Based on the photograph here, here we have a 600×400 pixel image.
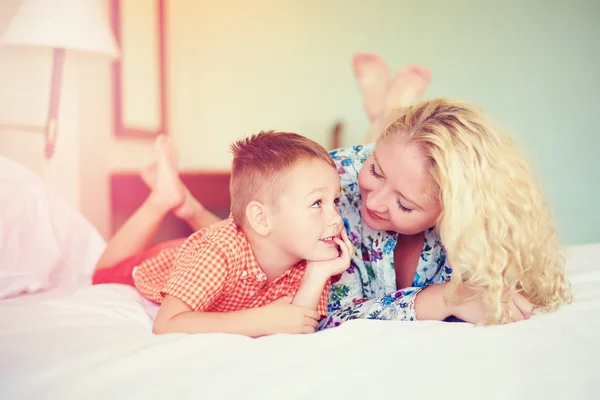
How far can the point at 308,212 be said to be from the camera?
1.07 metres

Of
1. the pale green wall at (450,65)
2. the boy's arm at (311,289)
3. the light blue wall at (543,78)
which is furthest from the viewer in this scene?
the light blue wall at (543,78)

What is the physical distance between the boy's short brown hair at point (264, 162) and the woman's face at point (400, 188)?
0.09 m

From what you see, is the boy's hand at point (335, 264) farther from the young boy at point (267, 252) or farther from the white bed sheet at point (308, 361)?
the white bed sheet at point (308, 361)

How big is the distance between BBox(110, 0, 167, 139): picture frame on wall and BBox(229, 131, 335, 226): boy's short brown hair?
1.00 m

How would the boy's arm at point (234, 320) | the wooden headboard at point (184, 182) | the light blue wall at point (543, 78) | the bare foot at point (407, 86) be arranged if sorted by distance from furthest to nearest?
1. the light blue wall at point (543, 78)
2. the bare foot at point (407, 86)
3. the wooden headboard at point (184, 182)
4. the boy's arm at point (234, 320)

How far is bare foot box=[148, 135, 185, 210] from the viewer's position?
1.65 metres

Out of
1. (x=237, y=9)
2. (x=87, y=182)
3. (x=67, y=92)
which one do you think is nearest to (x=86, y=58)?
(x=67, y=92)

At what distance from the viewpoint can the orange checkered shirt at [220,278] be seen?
98 cm

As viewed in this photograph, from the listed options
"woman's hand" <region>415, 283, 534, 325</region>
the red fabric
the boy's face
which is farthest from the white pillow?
"woman's hand" <region>415, 283, 534, 325</region>

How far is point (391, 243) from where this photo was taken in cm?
127

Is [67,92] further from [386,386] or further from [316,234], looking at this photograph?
[386,386]

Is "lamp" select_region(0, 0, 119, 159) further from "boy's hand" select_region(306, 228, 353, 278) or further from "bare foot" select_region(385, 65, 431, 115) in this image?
"bare foot" select_region(385, 65, 431, 115)

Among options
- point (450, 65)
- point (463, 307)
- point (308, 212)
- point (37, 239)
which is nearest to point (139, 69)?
point (37, 239)

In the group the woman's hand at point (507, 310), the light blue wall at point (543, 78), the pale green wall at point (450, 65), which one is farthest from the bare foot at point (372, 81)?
the woman's hand at point (507, 310)
